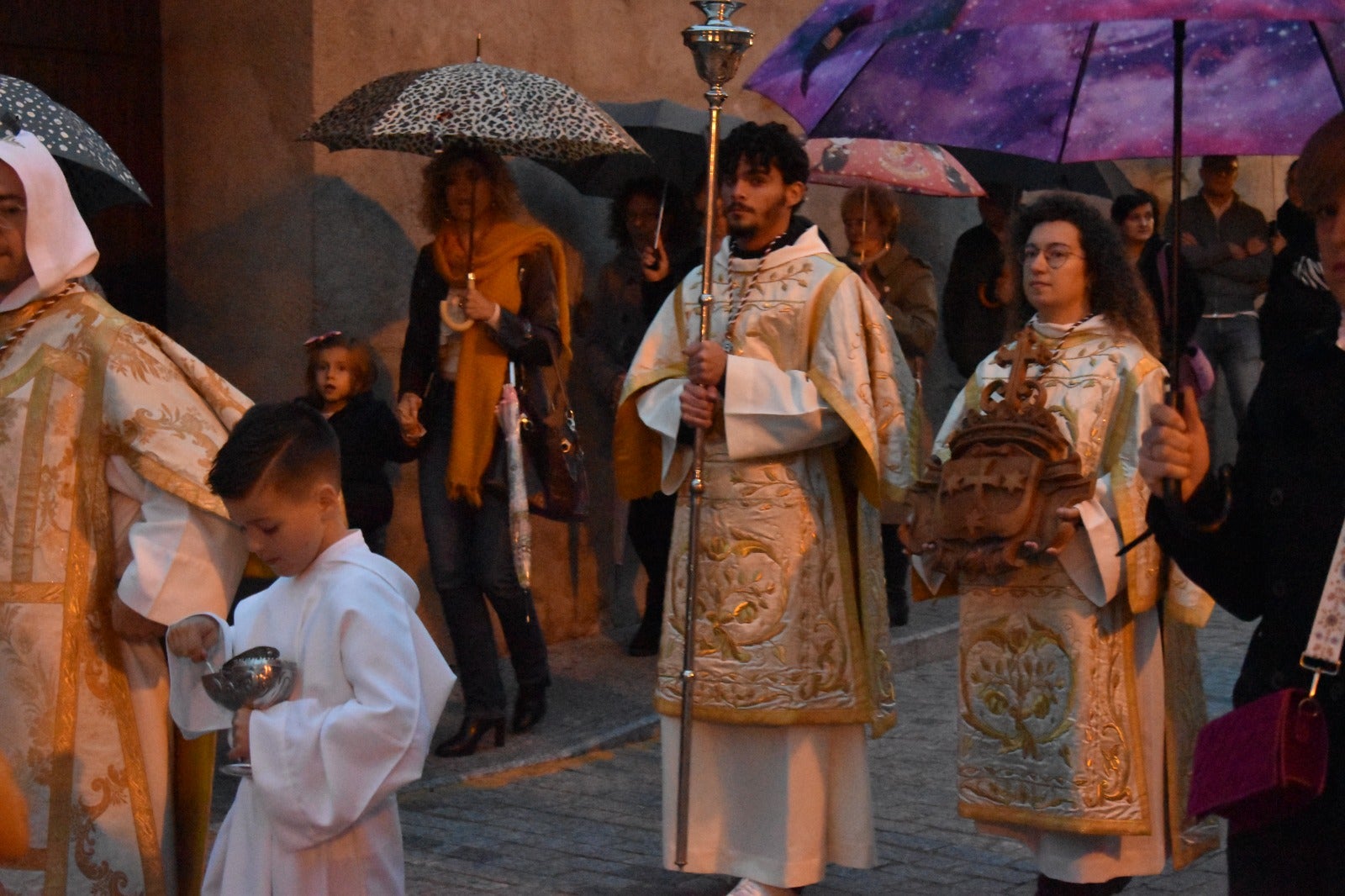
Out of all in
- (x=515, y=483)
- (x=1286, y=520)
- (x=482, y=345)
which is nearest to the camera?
(x=1286, y=520)

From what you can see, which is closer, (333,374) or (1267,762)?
(1267,762)

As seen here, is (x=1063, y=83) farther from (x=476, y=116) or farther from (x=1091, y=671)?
(x=476, y=116)

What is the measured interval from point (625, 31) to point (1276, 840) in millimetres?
6895

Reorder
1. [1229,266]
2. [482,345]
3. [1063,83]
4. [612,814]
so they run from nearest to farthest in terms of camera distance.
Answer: [1063,83] < [612,814] < [482,345] < [1229,266]

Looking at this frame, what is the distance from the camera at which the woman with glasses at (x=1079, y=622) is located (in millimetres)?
5191

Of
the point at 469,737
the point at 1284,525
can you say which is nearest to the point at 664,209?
the point at 469,737

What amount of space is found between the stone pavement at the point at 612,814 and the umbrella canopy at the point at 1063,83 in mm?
2288

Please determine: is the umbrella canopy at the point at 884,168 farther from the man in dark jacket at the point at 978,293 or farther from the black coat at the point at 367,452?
the black coat at the point at 367,452

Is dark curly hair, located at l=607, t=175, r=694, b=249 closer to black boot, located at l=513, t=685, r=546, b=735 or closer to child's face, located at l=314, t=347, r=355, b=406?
child's face, located at l=314, t=347, r=355, b=406

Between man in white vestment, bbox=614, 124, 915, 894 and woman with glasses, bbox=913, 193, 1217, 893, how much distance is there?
1.15ft

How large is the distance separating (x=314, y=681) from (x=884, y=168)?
6.35 meters

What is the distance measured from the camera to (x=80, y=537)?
4430mm

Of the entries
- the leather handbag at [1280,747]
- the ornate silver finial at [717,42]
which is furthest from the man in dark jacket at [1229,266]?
the leather handbag at [1280,747]

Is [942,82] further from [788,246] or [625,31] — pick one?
[625,31]
